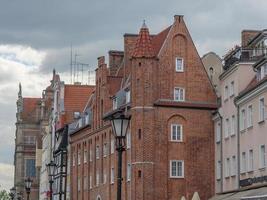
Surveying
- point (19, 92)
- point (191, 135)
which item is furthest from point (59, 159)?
point (19, 92)

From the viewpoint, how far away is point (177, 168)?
72.4 m

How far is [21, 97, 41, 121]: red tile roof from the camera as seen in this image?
159700mm

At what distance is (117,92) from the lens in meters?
82.9

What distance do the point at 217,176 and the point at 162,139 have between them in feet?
19.4

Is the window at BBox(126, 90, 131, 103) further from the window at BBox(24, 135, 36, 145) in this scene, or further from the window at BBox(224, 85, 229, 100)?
the window at BBox(24, 135, 36, 145)

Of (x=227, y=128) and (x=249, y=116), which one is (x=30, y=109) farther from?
(x=249, y=116)

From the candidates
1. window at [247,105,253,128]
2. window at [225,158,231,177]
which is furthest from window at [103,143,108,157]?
window at [247,105,253,128]

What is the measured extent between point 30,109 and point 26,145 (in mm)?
11493

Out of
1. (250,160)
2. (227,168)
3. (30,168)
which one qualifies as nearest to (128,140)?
(227,168)

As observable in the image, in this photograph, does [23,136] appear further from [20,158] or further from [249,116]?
[249,116]

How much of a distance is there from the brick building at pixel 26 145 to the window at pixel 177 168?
256 feet

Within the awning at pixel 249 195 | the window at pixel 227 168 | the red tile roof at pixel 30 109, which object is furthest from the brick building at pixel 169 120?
the red tile roof at pixel 30 109

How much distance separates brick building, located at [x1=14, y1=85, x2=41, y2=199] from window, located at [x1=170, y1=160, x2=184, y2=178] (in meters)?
78.0

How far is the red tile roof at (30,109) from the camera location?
15970 centimetres
